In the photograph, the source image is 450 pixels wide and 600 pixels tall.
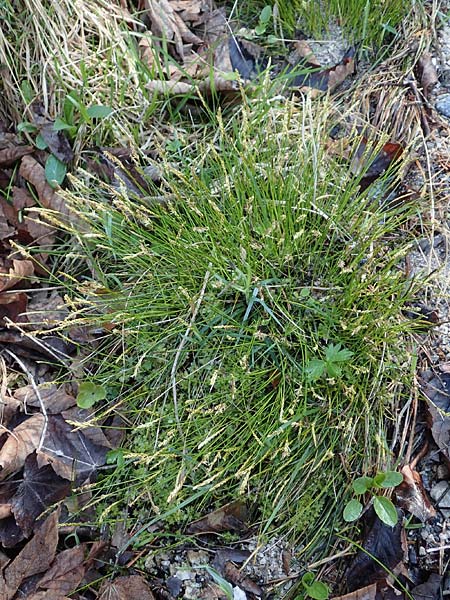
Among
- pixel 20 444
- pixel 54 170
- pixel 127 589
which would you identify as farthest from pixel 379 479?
pixel 54 170

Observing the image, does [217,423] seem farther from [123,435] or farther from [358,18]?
[358,18]

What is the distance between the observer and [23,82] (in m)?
2.45

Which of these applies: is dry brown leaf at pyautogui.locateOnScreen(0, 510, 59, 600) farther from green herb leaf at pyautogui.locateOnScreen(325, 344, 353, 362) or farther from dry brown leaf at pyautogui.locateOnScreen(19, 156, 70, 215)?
dry brown leaf at pyautogui.locateOnScreen(19, 156, 70, 215)

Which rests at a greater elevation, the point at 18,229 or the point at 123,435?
the point at 18,229

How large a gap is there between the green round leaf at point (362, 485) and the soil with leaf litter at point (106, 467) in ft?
0.24

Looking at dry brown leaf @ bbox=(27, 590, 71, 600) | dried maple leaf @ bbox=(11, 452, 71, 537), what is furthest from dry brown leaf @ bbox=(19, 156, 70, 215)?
dry brown leaf @ bbox=(27, 590, 71, 600)

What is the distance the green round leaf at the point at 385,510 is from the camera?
1726 millimetres

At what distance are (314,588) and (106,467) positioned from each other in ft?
2.43

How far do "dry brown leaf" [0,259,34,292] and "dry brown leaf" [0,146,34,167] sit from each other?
443mm

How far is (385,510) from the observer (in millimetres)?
1740

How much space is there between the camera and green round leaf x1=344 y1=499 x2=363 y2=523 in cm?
177

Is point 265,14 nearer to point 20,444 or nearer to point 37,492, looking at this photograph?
point 20,444

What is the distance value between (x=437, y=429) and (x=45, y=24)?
2.13m

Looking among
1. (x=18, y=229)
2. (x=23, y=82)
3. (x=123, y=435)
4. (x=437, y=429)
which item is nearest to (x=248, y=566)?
(x=123, y=435)
